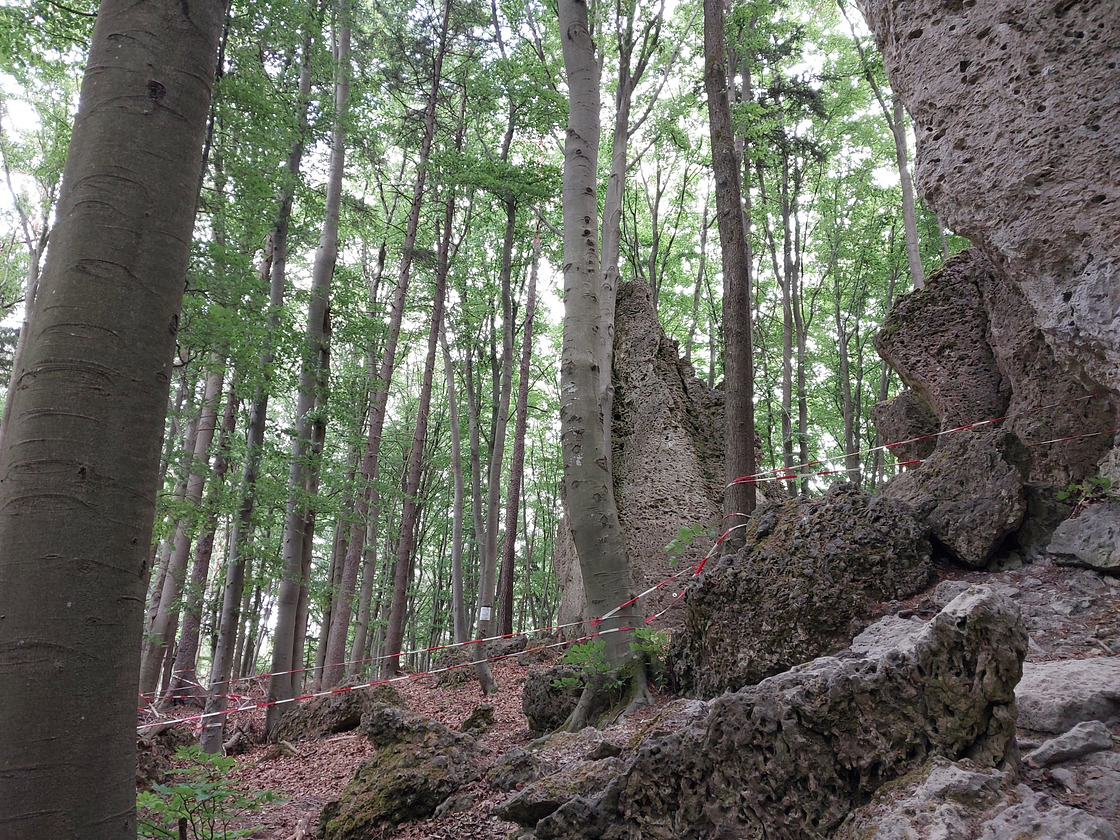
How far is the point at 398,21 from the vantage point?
13266 mm

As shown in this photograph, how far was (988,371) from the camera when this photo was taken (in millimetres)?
5852

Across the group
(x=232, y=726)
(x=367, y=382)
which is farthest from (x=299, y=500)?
(x=232, y=726)

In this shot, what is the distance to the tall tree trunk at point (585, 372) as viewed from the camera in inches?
224

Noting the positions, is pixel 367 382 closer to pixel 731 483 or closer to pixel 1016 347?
pixel 731 483

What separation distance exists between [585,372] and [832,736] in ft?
13.8

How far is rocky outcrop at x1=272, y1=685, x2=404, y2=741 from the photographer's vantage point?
Answer: 8.19 metres

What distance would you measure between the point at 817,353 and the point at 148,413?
2351cm

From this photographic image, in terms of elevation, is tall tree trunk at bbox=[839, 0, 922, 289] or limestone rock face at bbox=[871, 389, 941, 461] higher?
tall tree trunk at bbox=[839, 0, 922, 289]

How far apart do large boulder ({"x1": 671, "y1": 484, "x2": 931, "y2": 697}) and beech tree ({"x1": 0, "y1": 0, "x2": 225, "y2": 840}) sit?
3.66 metres

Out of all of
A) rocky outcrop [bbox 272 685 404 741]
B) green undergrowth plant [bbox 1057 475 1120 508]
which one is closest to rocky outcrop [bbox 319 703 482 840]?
rocky outcrop [bbox 272 685 404 741]

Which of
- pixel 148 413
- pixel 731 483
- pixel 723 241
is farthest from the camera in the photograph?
pixel 723 241

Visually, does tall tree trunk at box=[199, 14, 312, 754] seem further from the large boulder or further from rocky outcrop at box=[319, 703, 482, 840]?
the large boulder

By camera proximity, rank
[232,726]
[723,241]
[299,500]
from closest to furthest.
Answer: [723,241]
[299,500]
[232,726]

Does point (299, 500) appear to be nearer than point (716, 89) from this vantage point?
No
